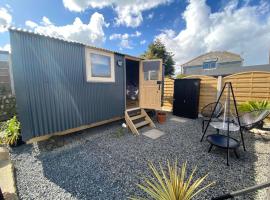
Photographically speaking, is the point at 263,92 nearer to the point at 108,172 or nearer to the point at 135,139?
the point at 135,139

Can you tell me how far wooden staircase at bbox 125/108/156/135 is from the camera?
4.58m

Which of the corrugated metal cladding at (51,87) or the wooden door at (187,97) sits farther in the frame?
the wooden door at (187,97)

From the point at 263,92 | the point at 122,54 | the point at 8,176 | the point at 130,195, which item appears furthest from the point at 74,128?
the point at 263,92

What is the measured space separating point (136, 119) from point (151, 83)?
5.45 ft

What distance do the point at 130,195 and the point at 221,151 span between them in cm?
258

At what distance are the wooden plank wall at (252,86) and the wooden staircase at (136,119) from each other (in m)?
4.08

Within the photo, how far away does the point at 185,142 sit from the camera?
3688mm

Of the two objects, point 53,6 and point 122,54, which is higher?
point 53,6

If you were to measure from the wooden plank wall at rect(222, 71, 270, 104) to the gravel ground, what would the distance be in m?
1.89

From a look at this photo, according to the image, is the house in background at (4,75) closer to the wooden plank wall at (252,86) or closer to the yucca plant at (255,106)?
the yucca plant at (255,106)

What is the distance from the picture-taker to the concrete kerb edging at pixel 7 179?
1717 mm

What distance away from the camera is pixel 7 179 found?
6.66 feet

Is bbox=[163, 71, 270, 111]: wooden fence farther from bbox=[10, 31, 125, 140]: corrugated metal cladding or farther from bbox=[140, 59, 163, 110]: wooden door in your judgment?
bbox=[10, 31, 125, 140]: corrugated metal cladding

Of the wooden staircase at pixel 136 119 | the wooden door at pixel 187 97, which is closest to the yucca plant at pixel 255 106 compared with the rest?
the wooden door at pixel 187 97
